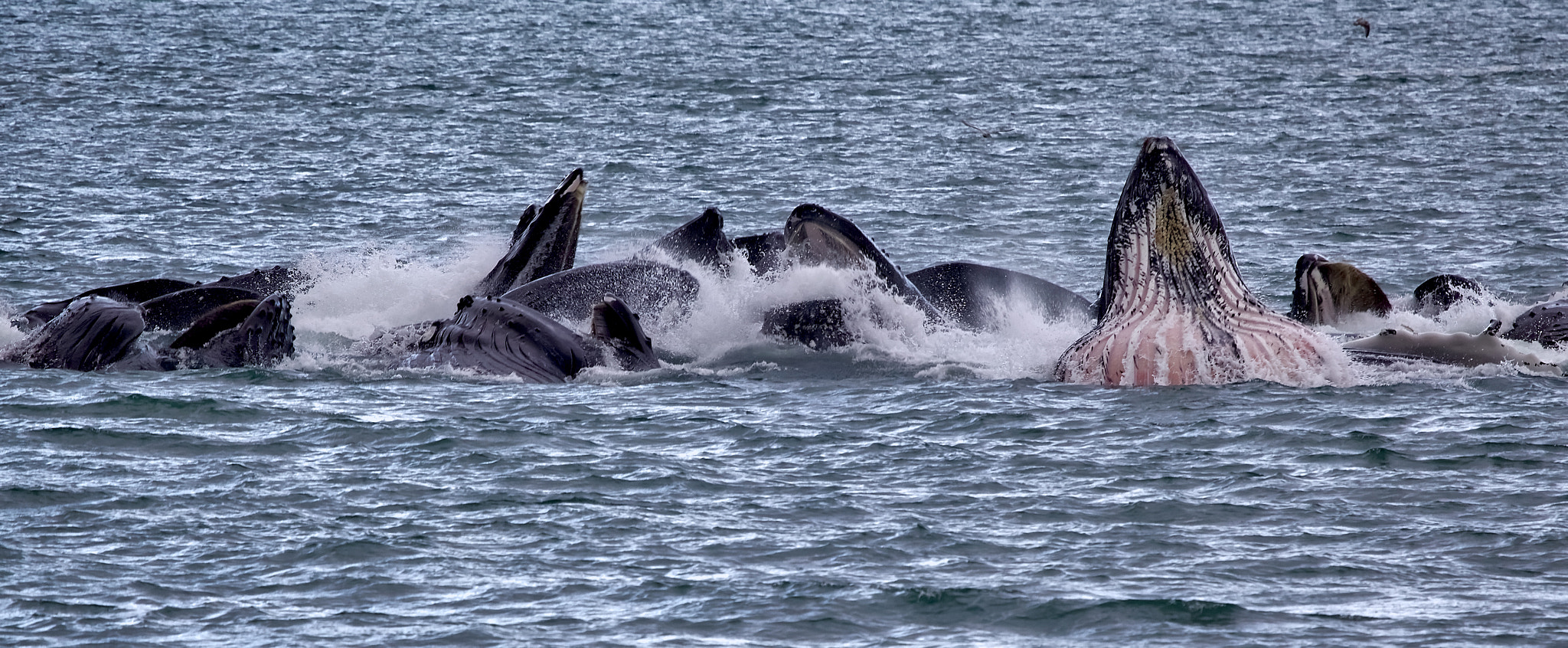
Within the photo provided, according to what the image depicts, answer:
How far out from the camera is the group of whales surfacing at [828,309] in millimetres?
13469

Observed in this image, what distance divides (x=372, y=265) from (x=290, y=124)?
21.1m

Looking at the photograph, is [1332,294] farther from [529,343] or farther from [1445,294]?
[529,343]

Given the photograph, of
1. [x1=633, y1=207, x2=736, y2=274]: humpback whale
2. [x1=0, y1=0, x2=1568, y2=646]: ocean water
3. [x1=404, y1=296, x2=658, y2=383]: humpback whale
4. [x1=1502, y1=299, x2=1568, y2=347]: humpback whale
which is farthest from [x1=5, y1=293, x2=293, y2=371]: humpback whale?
[x1=1502, y1=299, x2=1568, y2=347]: humpback whale

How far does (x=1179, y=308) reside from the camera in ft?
44.1

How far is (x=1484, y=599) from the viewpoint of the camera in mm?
8992

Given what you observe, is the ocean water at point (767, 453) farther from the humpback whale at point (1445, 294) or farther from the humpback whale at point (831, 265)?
the humpback whale at point (1445, 294)

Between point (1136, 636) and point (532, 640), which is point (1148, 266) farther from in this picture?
point (532, 640)

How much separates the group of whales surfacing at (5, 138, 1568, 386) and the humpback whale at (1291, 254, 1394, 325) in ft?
0.06

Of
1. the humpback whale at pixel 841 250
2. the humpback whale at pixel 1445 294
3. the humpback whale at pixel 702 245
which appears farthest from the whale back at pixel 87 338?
the humpback whale at pixel 1445 294

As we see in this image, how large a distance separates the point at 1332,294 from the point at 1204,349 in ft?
13.7

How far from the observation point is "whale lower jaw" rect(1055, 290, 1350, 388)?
44.4 ft

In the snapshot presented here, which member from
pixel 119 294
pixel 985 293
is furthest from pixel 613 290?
pixel 119 294

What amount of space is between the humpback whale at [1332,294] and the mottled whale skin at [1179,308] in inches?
129

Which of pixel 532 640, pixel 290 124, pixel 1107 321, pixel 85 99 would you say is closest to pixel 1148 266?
pixel 1107 321
